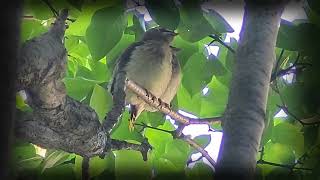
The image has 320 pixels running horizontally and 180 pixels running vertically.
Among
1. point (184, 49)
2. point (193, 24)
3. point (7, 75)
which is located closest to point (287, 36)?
point (193, 24)

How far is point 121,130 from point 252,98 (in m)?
0.46

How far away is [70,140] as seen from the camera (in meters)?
0.69

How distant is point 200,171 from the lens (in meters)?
0.72

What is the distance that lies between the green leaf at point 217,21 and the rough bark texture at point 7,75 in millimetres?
562

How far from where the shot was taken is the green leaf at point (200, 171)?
67cm

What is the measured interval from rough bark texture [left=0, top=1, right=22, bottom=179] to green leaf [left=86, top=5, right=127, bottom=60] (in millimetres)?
557

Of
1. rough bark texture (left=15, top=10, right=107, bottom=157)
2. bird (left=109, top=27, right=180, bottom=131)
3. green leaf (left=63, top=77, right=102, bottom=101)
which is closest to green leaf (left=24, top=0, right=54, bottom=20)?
rough bark texture (left=15, top=10, right=107, bottom=157)

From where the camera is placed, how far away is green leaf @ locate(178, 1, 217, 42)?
72 centimetres

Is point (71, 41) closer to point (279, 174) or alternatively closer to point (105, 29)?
point (105, 29)

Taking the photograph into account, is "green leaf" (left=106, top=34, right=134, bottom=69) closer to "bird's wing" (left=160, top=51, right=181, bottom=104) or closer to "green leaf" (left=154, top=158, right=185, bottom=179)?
"bird's wing" (left=160, top=51, right=181, bottom=104)

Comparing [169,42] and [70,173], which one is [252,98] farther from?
[169,42]

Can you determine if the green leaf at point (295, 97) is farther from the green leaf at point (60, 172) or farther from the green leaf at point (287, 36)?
the green leaf at point (60, 172)

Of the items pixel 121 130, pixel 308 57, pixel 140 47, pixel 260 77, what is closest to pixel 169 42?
pixel 140 47

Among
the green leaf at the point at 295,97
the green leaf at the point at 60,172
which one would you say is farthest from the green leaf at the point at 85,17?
the green leaf at the point at 295,97
